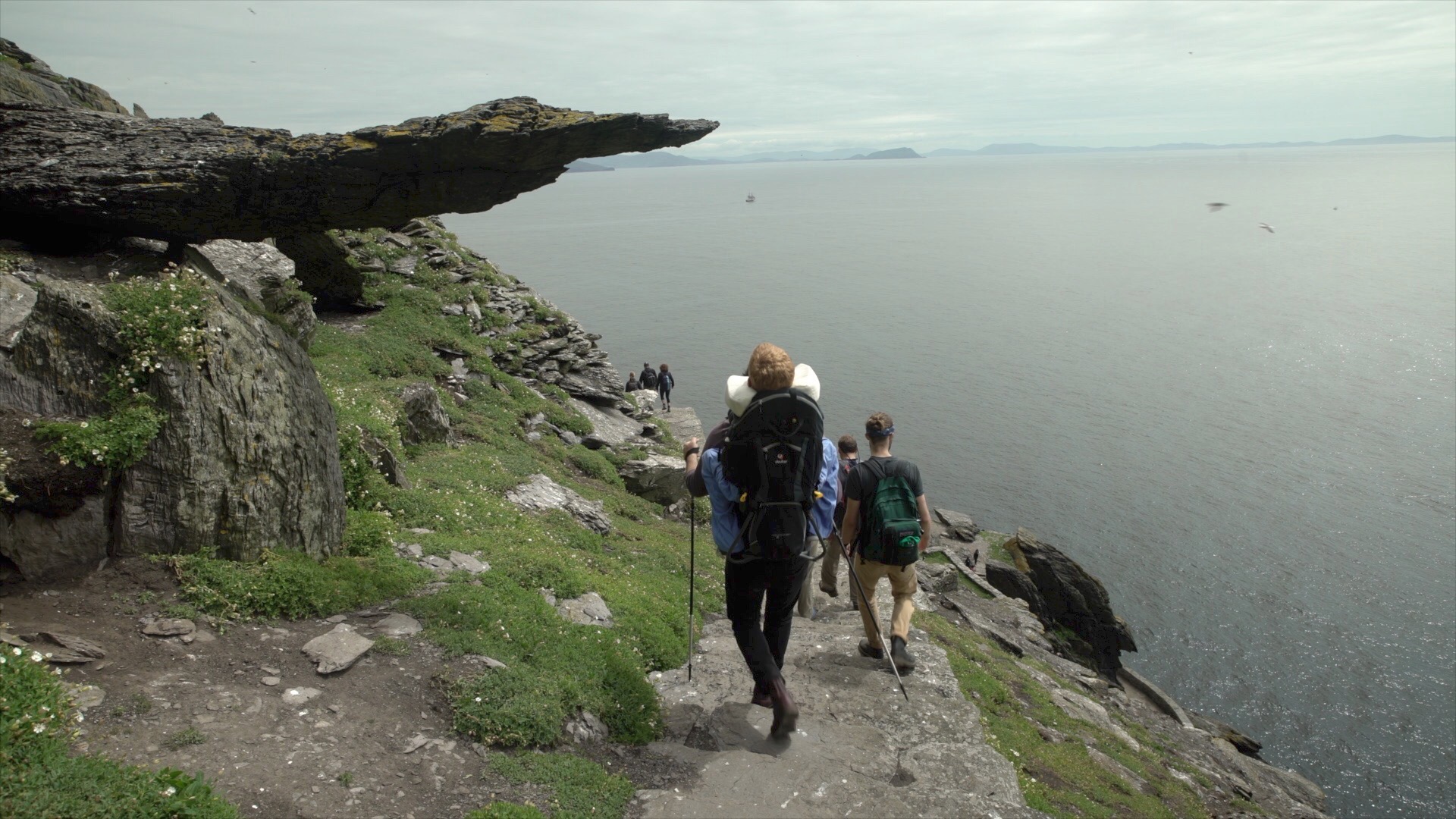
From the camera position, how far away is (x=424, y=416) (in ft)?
58.6

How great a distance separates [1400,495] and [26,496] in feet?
185

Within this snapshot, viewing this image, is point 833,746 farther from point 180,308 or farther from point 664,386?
point 664,386

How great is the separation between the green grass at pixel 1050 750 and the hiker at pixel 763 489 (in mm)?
3359

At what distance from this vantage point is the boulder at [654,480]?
2266cm

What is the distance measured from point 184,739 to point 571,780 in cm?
303

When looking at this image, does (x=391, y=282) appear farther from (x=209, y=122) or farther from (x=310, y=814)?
(x=310, y=814)

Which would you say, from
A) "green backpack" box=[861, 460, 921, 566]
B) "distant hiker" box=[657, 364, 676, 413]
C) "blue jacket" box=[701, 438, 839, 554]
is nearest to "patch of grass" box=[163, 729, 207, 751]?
"blue jacket" box=[701, 438, 839, 554]

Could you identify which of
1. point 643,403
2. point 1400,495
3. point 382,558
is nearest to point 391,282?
point 643,403

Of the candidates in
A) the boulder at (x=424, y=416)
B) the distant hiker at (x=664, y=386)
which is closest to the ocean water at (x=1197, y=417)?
the distant hiker at (x=664, y=386)

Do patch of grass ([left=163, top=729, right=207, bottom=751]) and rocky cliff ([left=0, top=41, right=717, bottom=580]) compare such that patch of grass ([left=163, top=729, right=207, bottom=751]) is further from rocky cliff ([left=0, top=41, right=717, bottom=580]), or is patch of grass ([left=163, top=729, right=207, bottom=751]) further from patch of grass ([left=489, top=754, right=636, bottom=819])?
rocky cliff ([left=0, top=41, right=717, bottom=580])

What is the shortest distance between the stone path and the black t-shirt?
1.81m

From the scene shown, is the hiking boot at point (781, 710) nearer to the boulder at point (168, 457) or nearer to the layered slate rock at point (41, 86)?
the boulder at point (168, 457)

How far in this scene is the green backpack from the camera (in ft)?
32.8

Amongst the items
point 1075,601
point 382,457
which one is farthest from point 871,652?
point 1075,601
